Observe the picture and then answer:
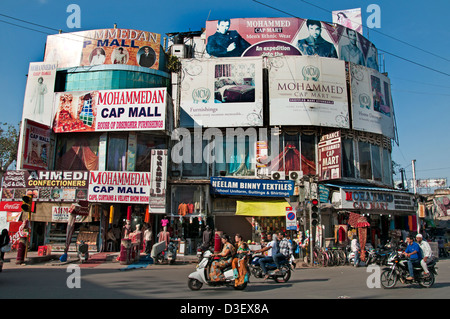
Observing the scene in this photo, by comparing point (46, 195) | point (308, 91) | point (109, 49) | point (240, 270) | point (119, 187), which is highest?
point (109, 49)

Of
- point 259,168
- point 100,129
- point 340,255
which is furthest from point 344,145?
point 100,129

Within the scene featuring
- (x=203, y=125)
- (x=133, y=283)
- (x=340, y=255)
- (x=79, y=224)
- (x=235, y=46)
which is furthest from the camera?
(x=235, y=46)

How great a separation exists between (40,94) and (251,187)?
14.8 metres

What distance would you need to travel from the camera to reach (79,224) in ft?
71.1

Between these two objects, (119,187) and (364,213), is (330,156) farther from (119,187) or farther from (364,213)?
(119,187)

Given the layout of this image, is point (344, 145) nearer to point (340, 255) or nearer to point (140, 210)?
point (340, 255)

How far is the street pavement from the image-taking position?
30.0 feet

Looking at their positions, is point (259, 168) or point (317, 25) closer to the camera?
point (259, 168)

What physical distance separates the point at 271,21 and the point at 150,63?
9024 mm

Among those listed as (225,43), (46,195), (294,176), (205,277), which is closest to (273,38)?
(225,43)

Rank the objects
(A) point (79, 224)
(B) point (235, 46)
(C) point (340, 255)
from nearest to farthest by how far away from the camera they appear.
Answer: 1. (C) point (340, 255)
2. (A) point (79, 224)
3. (B) point (235, 46)

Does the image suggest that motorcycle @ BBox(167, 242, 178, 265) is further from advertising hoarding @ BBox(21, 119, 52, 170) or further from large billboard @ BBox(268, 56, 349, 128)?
large billboard @ BBox(268, 56, 349, 128)

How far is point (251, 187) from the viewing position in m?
21.8

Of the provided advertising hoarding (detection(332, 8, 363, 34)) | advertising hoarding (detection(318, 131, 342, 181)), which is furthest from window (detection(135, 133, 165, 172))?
advertising hoarding (detection(332, 8, 363, 34))
